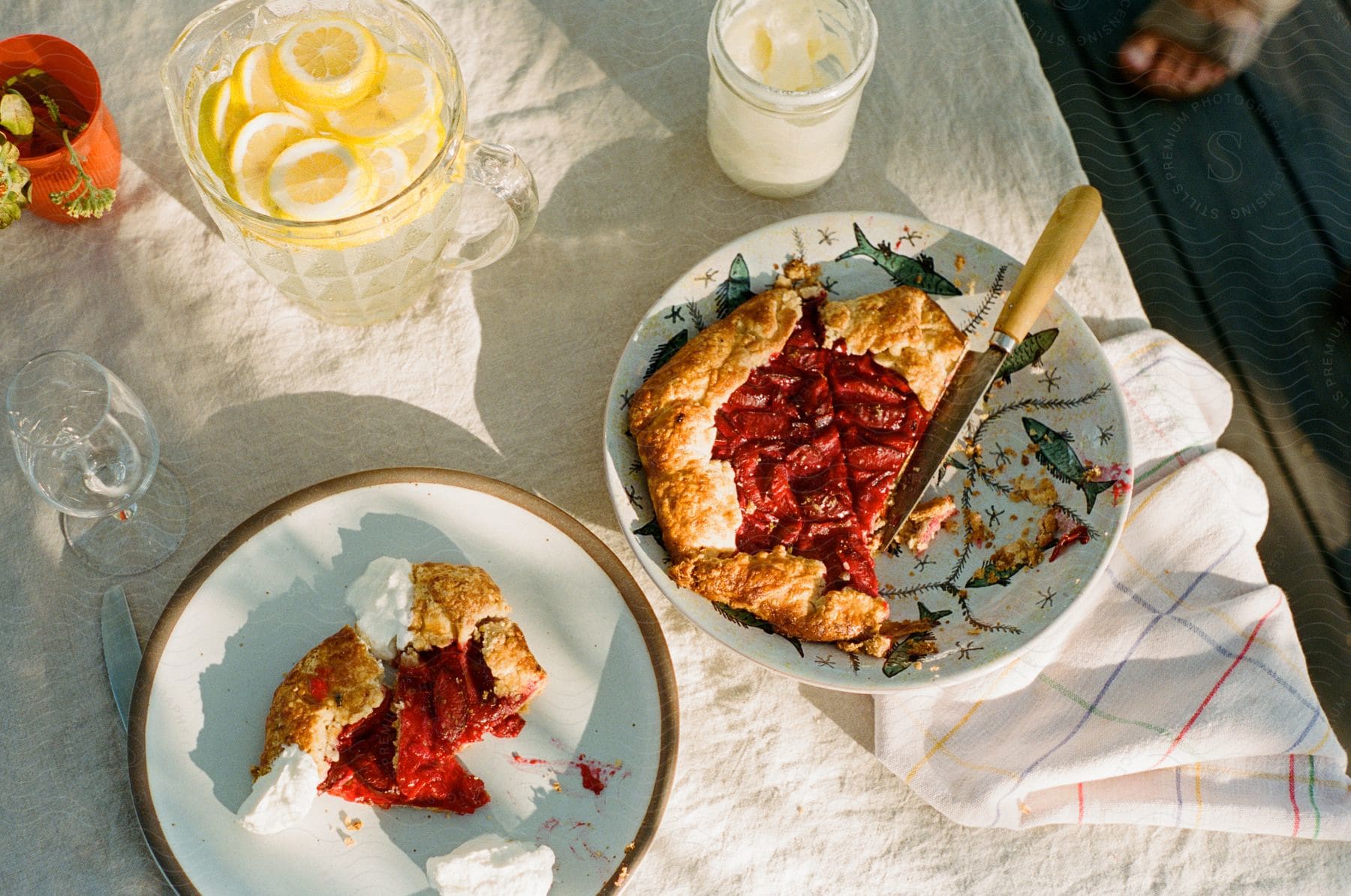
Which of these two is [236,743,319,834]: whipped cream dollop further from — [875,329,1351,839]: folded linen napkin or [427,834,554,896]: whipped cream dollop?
[875,329,1351,839]: folded linen napkin

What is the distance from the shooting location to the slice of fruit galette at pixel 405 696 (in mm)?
2484

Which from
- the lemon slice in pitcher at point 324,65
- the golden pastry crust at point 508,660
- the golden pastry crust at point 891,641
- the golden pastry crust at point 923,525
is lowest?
the golden pastry crust at point 508,660

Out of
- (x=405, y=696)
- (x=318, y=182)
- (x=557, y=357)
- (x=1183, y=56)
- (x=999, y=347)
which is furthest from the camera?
(x=1183, y=56)

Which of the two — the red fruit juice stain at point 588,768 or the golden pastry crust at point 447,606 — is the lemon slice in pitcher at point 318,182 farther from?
the red fruit juice stain at point 588,768

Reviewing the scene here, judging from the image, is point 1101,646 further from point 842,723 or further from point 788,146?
point 788,146

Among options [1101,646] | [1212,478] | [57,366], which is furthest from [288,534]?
[1212,478]

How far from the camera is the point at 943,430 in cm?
275

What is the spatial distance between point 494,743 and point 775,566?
81 centimetres

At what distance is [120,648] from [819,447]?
1.82 meters

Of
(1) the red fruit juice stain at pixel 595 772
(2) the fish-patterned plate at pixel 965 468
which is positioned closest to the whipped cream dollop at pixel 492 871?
(1) the red fruit juice stain at pixel 595 772

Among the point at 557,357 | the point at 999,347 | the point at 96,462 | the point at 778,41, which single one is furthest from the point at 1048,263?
the point at 96,462

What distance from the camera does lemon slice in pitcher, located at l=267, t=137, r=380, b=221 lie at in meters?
2.32

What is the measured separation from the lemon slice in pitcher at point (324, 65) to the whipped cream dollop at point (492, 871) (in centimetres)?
172

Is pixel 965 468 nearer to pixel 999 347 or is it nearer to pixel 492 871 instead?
pixel 999 347
